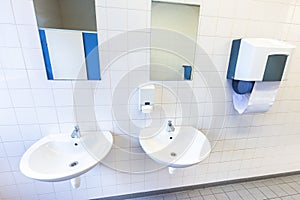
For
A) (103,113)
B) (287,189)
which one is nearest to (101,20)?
(103,113)

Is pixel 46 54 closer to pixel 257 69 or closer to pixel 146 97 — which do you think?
pixel 146 97

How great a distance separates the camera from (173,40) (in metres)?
1.16

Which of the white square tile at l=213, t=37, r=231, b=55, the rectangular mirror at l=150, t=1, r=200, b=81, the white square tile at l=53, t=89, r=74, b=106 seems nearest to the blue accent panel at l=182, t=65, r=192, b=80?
the rectangular mirror at l=150, t=1, r=200, b=81

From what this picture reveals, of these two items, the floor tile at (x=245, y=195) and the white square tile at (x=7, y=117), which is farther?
the floor tile at (x=245, y=195)

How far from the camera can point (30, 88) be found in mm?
1055

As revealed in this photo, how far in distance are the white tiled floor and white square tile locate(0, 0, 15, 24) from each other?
66.1 inches

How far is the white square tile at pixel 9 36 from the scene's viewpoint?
928 mm

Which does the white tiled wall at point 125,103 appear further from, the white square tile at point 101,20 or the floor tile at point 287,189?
→ the floor tile at point 287,189

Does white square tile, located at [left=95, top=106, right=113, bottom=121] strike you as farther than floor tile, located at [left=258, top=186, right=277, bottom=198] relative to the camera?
No

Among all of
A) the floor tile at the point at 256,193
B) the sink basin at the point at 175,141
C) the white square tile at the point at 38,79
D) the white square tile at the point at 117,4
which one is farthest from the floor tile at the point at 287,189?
the white square tile at the point at 38,79

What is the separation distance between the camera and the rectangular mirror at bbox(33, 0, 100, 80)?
38.8 inches

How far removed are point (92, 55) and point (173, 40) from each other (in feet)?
1.90

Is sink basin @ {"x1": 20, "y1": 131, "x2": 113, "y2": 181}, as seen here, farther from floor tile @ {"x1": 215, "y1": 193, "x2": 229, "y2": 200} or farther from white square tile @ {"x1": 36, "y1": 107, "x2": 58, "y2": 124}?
floor tile @ {"x1": 215, "y1": 193, "x2": 229, "y2": 200}

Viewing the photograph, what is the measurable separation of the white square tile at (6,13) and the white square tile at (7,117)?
551 millimetres
